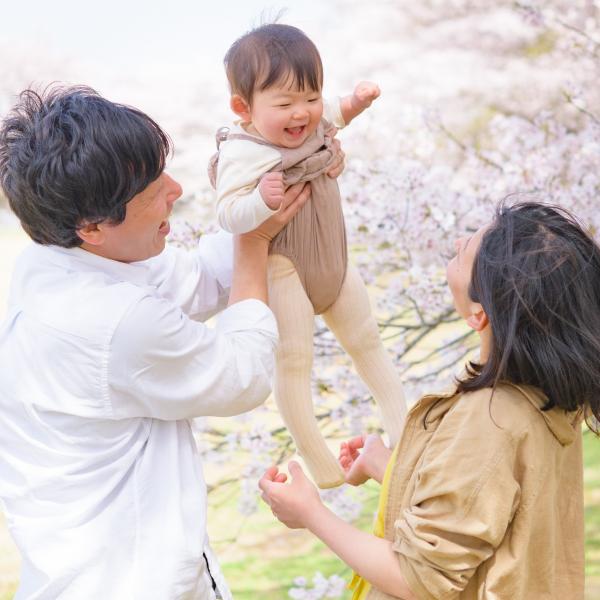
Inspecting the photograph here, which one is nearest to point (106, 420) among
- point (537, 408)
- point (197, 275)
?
point (197, 275)

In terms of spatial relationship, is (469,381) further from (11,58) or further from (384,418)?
(11,58)

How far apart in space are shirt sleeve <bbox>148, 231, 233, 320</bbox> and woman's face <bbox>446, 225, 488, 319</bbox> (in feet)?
1.62

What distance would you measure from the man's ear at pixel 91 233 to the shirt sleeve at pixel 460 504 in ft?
2.06

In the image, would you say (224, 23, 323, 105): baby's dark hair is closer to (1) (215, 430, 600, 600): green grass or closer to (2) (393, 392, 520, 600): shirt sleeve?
(2) (393, 392, 520, 600): shirt sleeve

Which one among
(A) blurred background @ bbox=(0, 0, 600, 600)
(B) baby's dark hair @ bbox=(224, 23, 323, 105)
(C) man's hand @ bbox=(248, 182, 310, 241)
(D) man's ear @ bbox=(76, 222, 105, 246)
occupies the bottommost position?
(A) blurred background @ bbox=(0, 0, 600, 600)

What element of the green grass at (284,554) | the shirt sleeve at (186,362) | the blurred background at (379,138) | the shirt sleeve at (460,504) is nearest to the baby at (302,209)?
the shirt sleeve at (186,362)

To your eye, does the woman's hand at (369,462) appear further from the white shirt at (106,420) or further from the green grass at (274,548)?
the green grass at (274,548)

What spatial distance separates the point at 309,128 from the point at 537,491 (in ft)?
2.28

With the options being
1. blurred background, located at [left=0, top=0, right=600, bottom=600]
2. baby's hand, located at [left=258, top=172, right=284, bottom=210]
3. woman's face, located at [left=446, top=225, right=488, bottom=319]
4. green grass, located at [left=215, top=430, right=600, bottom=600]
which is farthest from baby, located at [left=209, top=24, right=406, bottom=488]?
green grass, located at [left=215, top=430, right=600, bottom=600]

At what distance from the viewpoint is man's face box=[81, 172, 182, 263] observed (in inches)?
62.7

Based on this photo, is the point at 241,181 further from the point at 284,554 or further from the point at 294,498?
the point at 284,554

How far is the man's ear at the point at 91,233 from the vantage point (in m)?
1.58

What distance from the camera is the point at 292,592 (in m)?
3.54

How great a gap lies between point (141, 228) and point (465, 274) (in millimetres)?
523
